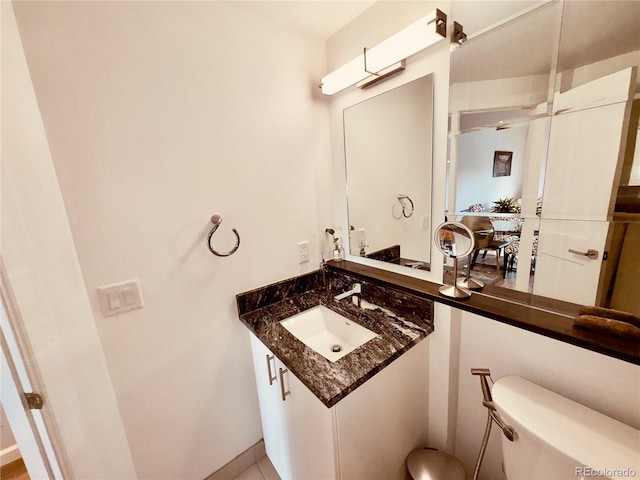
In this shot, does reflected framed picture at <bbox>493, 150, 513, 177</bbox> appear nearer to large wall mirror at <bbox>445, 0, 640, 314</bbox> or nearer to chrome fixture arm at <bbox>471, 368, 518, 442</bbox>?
large wall mirror at <bbox>445, 0, 640, 314</bbox>

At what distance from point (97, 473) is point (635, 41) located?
224cm

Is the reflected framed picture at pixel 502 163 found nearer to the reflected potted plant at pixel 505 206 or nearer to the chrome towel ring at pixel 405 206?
the reflected potted plant at pixel 505 206

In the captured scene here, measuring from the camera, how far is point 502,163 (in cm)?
95

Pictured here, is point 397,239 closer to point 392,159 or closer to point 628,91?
point 392,159

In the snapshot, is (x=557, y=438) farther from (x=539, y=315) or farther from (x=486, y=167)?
(x=486, y=167)

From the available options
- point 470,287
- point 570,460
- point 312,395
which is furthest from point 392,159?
point 570,460

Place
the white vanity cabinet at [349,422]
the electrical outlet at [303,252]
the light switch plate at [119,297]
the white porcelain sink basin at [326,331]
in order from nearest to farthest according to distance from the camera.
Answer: the white vanity cabinet at [349,422], the light switch plate at [119,297], the white porcelain sink basin at [326,331], the electrical outlet at [303,252]

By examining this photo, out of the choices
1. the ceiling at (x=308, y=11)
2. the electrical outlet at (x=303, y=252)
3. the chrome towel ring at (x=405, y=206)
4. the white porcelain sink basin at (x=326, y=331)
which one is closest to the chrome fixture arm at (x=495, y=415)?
the white porcelain sink basin at (x=326, y=331)

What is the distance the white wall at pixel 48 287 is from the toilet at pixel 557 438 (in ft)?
4.85

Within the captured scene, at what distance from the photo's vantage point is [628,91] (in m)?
0.69

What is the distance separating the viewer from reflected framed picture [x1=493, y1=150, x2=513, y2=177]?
928 millimetres

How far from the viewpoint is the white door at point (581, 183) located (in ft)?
2.37

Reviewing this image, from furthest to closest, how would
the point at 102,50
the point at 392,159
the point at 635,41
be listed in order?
the point at 392,159
the point at 102,50
the point at 635,41

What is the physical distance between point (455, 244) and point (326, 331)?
79 cm
